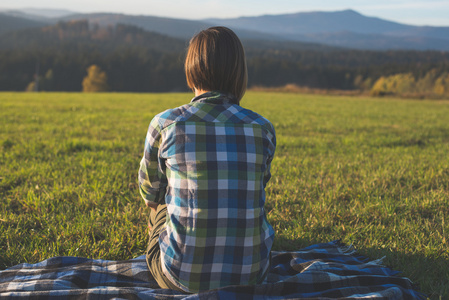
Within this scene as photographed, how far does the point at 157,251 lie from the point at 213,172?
0.78 metres

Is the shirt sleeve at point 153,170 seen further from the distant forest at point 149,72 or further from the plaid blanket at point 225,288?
the distant forest at point 149,72

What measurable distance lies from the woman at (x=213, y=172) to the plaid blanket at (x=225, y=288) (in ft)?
0.56

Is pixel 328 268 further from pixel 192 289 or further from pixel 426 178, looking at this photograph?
pixel 426 178

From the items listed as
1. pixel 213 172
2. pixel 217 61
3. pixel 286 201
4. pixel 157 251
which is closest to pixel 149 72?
pixel 286 201

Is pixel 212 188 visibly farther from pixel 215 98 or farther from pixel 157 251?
pixel 157 251

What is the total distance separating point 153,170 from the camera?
2.15m

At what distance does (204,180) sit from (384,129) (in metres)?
10.7

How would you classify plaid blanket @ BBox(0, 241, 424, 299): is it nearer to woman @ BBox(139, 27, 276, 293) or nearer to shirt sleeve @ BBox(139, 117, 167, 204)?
woman @ BBox(139, 27, 276, 293)

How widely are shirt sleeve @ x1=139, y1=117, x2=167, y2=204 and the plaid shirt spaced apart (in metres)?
0.01

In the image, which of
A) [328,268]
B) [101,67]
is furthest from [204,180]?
[101,67]

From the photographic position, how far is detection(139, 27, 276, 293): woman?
1.86 metres

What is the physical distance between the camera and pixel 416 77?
A: 77.8m

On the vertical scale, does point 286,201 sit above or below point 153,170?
below

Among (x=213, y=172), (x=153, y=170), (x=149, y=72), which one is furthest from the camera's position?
(x=149, y=72)
